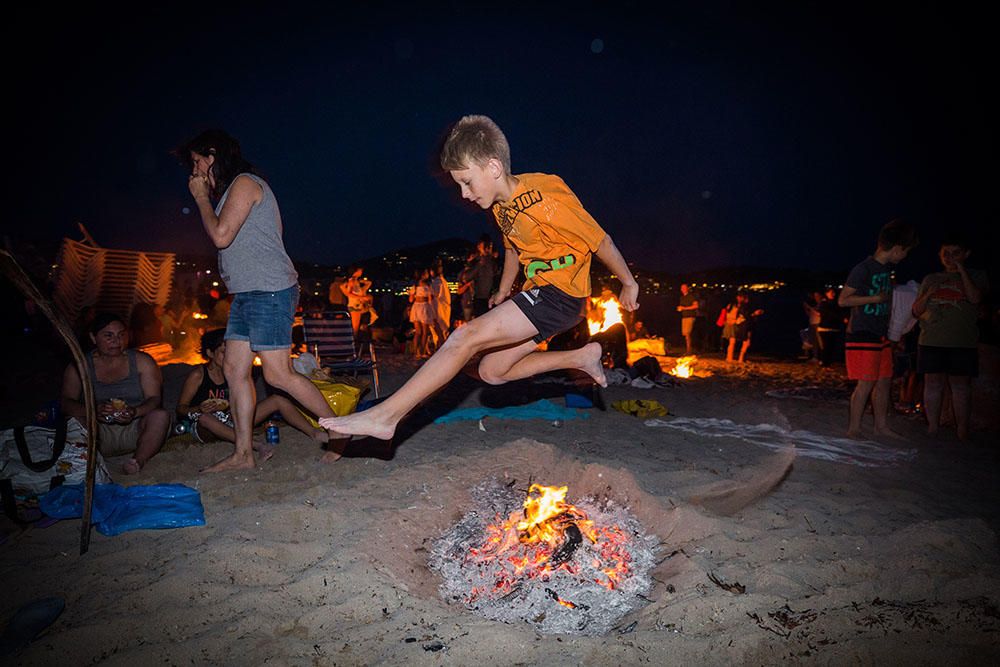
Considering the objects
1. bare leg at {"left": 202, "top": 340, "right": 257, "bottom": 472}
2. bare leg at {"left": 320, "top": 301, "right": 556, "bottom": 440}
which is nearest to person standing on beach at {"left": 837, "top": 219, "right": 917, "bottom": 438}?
bare leg at {"left": 320, "top": 301, "right": 556, "bottom": 440}

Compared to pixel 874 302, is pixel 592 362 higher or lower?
lower

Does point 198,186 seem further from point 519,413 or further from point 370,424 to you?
point 519,413

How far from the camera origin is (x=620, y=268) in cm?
310

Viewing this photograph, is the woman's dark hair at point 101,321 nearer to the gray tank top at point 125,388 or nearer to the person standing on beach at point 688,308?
the gray tank top at point 125,388

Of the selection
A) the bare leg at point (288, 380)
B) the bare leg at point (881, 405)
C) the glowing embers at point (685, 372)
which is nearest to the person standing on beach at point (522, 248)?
the bare leg at point (288, 380)

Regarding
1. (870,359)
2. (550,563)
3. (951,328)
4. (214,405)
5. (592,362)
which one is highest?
(951,328)

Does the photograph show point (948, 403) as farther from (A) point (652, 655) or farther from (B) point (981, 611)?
(A) point (652, 655)

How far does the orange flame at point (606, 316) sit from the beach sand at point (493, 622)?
4895 millimetres

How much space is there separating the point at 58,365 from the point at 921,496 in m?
12.3

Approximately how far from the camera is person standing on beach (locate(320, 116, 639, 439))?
2709 millimetres

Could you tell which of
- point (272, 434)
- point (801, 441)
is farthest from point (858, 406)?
point (272, 434)

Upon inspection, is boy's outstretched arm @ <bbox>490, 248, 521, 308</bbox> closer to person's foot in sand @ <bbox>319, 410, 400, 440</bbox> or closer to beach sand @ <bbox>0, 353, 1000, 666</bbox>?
person's foot in sand @ <bbox>319, 410, 400, 440</bbox>

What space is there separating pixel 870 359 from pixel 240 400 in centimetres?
595

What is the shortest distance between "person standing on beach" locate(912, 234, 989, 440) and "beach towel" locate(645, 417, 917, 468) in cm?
117
